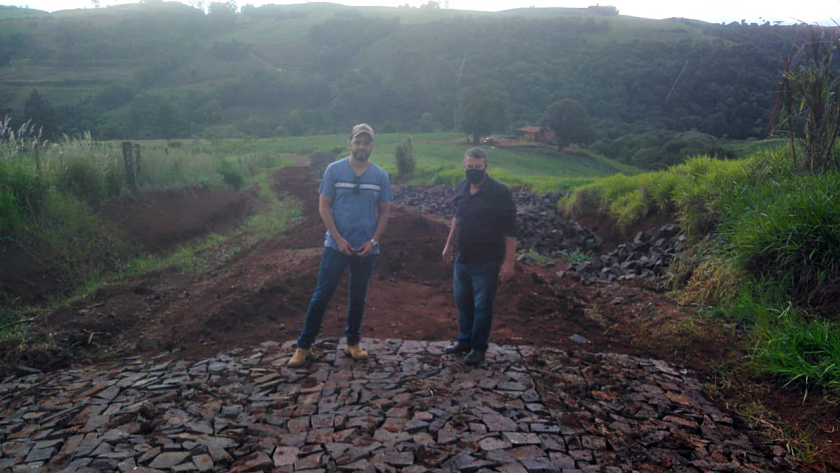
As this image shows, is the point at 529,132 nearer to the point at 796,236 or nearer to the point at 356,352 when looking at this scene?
the point at 796,236

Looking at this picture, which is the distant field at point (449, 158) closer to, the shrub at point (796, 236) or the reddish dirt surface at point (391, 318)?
the reddish dirt surface at point (391, 318)

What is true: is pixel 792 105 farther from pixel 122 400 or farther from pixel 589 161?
pixel 589 161

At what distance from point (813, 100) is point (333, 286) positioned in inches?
250

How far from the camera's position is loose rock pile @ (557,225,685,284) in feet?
27.1

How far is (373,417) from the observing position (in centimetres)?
387

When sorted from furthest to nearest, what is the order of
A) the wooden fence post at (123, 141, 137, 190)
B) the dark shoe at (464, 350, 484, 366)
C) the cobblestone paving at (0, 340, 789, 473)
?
1. the wooden fence post at (123, 141, 137, 190)
2. the dark shoe at (464, 350, 484, 366)
3. the cobblestone paving at (0, 340, 789, 473)

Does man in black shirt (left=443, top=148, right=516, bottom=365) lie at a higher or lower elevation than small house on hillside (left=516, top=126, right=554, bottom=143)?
higher

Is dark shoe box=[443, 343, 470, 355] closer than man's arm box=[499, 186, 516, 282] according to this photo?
No

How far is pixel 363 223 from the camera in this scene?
4.64m

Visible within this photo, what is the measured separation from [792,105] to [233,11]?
4910 inches

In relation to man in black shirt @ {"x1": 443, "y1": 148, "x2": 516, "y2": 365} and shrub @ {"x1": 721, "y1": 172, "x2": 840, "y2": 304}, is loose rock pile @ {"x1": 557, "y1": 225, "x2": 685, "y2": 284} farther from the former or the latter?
man in black shirt @ {"x1": 443, "y1": 148, "x2": 516, "y2": 365}

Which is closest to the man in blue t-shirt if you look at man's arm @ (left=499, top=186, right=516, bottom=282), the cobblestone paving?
the cobblestone paving

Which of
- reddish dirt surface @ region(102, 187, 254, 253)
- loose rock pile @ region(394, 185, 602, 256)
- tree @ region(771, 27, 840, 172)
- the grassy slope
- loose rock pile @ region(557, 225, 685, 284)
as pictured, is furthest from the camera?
the grassy slope

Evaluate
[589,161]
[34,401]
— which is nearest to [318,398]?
[34,401]
